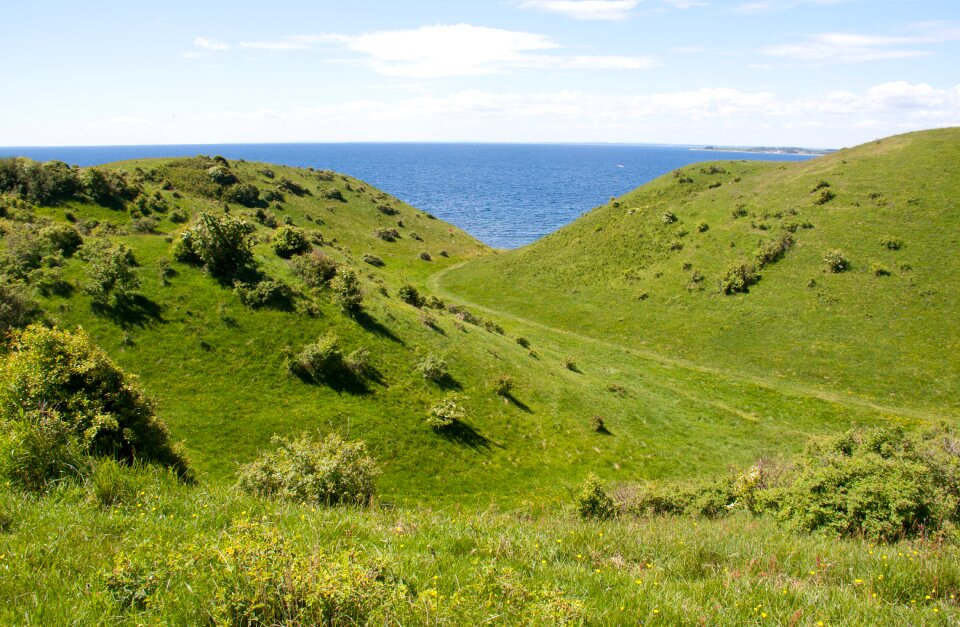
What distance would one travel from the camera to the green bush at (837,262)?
211 feet

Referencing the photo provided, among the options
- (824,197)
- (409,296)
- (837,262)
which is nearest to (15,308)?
(409,296)

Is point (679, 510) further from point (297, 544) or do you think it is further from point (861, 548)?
point (297, 544)

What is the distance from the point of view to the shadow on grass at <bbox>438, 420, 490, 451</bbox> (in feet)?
102

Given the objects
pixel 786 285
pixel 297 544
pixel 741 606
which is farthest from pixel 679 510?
pixel 786 285

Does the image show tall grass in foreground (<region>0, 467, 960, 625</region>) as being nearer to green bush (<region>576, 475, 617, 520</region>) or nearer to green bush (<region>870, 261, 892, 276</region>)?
green bush (<region>576, 475, 617, 520</region>)

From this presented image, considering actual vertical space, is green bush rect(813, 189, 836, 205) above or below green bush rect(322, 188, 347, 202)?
below

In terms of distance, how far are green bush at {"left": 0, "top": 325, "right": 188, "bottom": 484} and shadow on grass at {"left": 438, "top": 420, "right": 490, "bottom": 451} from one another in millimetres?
17203

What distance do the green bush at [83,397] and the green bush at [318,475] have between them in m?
2.89

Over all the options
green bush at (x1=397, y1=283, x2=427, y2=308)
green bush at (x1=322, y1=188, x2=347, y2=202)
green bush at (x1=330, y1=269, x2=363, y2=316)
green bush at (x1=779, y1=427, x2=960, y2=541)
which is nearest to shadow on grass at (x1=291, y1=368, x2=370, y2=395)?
green bush at (x1=330, y1=269, x2=363, y2=316)

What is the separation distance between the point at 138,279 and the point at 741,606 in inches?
→ 1634

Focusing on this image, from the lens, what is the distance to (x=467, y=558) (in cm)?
767

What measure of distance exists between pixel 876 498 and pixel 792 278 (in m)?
62.7

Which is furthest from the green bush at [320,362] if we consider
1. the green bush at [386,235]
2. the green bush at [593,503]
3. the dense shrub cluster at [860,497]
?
the green bush at [386,235]

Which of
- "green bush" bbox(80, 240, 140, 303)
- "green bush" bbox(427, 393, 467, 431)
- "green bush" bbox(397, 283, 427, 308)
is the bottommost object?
"green bush" bbox(427, 393, 467, 431)
